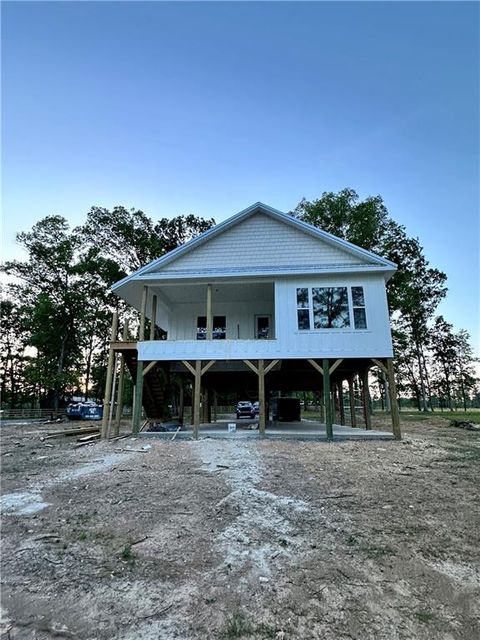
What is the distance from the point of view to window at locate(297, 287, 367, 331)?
479 inches

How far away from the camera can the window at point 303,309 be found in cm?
1229

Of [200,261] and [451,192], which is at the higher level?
[451,192]

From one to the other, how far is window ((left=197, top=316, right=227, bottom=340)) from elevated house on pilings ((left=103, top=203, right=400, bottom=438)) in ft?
0.43

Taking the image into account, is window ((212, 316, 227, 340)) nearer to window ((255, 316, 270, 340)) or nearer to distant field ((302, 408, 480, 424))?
window ((255, 316, 270, 340))

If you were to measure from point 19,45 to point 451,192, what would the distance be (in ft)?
Answer: 56.4

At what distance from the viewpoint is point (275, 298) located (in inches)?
492

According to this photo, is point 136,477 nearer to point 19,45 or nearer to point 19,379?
point 19,45

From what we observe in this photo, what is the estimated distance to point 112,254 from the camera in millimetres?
30672

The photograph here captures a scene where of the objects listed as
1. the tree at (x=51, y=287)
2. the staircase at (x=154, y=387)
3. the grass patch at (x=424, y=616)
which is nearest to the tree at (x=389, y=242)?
the staircase at (x=154, y=387)

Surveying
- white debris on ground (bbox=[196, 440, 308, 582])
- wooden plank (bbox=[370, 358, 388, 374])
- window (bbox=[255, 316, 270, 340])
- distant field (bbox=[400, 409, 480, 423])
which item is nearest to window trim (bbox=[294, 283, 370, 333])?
wooden plank (bbox=[370, 358, 388, 374])

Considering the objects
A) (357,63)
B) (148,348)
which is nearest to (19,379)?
(148,348)

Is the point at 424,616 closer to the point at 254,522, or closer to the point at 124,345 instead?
the point at 254,522

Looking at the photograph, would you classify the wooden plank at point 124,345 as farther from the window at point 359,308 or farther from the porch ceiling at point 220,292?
the window at point 359,308

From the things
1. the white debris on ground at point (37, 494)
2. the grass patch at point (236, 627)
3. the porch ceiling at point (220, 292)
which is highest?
the porch ceiling at point (220, 292)
